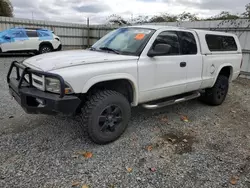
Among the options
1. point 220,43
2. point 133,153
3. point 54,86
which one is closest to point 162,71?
point 133,153

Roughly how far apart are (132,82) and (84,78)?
2.78 ft

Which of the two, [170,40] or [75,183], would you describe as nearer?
[75,183]

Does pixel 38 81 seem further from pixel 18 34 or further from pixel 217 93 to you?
pixel 18 34

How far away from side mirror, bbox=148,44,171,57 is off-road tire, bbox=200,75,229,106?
2186 millimetres

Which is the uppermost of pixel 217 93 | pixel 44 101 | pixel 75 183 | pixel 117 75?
pixel 117 75

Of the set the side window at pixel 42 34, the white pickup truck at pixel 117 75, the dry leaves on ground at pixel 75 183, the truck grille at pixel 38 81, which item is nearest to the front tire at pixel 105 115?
the white pickup truck at pixel 117 75

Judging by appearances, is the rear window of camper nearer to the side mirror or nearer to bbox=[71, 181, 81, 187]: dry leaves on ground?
the side mirror

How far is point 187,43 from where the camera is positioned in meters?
4.19

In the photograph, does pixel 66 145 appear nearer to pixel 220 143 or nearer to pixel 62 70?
pixel 62 70

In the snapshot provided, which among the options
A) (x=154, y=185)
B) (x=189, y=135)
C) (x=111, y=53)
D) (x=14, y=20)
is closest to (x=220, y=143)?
(x=189, y=135)

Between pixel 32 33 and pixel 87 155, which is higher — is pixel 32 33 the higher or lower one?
→ the higher one

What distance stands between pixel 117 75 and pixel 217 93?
314cm

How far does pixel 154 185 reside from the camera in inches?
95.3

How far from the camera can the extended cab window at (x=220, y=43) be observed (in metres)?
4.66
